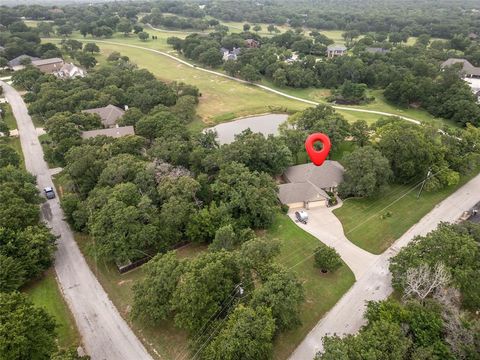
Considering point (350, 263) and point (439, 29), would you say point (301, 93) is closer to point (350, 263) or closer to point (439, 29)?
point (350, 263)

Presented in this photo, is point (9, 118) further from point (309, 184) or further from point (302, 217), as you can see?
point (302, 217)

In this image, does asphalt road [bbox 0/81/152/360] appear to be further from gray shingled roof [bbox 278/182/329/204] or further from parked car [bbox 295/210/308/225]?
gray shingled roof [bbox 278/182/329/204]

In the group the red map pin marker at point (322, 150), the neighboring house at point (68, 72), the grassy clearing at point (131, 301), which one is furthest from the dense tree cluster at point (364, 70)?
the grassy clearing at point (131, 301)

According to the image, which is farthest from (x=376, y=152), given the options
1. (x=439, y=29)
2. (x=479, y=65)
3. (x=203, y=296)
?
(x=439, y=29)

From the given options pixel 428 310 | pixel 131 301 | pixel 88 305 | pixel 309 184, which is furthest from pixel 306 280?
pixel 88 305

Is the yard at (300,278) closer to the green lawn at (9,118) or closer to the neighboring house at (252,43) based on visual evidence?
the green lawn at (9,118)

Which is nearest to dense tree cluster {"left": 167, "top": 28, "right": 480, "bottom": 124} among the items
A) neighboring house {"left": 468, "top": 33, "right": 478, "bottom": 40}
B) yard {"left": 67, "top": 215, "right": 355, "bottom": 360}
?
neighboring house {"left": 468, "top": 33, "right": 478, "bottom": 40}
